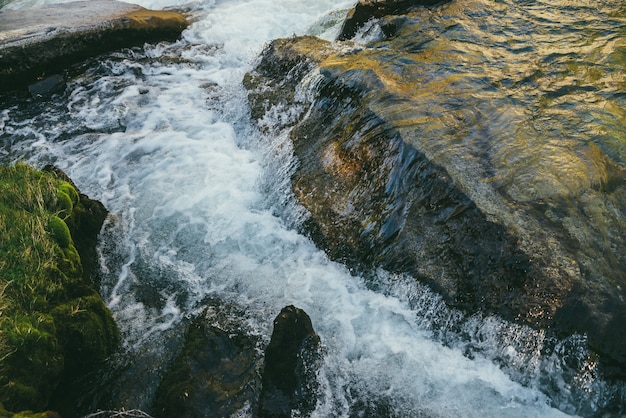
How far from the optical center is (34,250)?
5.40 metres

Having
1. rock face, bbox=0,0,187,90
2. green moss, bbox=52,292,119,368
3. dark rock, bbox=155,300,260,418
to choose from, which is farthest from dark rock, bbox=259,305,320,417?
rock face, bbox=0,0,187,90

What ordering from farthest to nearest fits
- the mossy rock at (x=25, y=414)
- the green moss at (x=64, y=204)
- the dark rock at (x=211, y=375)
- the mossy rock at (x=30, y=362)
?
the green moss at (x=64, y=204)
the dark rock at (x=211, y=375)
the mossy rock at (x=30, y=362)
the mossy rock at (x=25, y=414)

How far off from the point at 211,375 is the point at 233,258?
7.43 feet

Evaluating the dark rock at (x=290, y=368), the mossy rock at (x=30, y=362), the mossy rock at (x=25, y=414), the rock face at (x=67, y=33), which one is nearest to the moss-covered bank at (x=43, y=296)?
the mossy rock at (x=30, y=362)

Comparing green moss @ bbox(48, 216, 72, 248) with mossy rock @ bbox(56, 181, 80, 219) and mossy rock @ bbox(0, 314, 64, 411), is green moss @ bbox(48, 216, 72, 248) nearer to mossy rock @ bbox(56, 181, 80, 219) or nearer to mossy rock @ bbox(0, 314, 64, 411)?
mossy rock @ bbox(56, 181, 80, 219)

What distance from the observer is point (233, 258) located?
23.1 ft

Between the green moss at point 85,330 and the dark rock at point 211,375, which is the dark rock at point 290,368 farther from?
the green moss at point 85,330

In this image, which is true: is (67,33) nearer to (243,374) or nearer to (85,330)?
(85,330)

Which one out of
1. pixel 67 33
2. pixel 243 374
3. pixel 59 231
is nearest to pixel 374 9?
pixel 67 33

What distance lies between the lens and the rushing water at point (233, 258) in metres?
5.02

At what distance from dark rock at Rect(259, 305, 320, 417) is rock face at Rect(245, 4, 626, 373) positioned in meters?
1.49

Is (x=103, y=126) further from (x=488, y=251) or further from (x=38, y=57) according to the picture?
(x=488, y=251)

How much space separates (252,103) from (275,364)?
648 centimetres

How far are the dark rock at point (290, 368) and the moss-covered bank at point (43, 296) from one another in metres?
2.05
